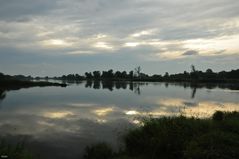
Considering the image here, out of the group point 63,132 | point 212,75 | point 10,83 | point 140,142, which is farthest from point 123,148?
point 212,75

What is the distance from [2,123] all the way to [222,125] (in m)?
15.8

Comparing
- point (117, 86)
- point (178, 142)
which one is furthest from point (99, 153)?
point (117, 86)

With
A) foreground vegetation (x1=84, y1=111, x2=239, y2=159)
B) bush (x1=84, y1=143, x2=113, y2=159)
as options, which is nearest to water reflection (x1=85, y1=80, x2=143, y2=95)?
foreground vegetation (x1=84, y1=111, x2=239, y2=159)

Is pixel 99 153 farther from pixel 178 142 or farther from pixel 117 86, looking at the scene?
pixel 117 86

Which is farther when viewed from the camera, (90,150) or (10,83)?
(10,83)

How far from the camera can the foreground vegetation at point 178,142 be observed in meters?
9.98

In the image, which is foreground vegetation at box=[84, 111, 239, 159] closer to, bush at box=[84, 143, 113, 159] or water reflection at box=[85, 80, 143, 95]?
bush at box=[84, 143, 113, 159]

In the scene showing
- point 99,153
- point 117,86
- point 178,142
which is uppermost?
point 117,86

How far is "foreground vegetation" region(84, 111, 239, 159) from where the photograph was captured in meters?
9.98

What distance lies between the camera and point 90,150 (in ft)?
42.7

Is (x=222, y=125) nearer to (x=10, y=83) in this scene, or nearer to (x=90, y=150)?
(x=90, y=150)

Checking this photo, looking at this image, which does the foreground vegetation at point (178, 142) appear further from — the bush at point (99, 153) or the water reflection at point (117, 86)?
the water reflection at point (117, 86)

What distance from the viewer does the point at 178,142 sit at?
11492 mm

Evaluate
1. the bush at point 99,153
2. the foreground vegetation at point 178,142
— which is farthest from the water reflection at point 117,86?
the bush at point 99,153
